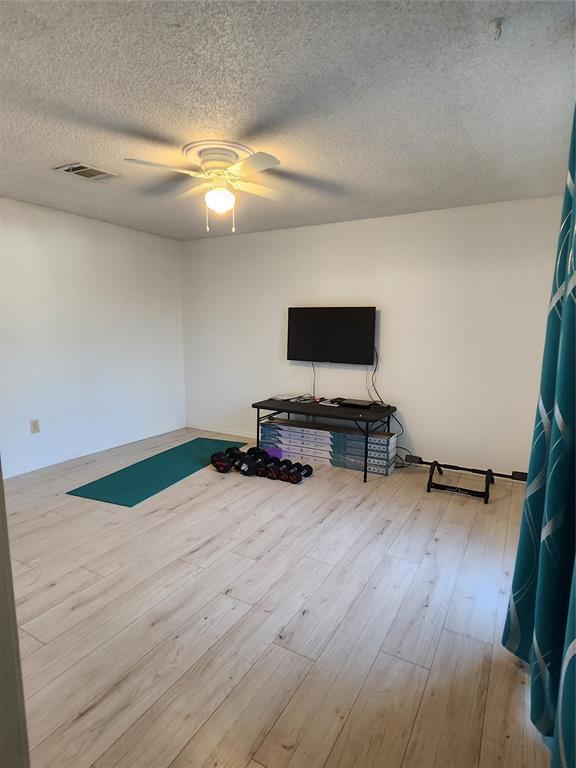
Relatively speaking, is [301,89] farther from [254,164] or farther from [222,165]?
[222,165]

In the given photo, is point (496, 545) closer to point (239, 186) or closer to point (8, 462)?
point (239, 186)

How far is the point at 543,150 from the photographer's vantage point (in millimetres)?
2455

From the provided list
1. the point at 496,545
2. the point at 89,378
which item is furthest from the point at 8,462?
the point at 496,545

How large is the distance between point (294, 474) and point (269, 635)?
181 centimetres

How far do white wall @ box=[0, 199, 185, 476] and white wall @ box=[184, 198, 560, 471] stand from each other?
2.65 feet

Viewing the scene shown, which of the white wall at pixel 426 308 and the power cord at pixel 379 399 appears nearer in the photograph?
the white wall at pixel 426 308

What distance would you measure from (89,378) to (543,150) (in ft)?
13.8

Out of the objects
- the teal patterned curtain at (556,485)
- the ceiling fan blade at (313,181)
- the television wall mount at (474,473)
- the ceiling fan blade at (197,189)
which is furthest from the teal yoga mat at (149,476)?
the teal patterned curtain at (556,485)

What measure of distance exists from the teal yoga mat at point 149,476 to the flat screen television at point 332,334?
137 centimetres

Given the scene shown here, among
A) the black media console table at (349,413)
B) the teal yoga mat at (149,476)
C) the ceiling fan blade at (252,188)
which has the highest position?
the ceiling fan blade at (252,188)

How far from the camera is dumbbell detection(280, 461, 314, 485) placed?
12.0 ft

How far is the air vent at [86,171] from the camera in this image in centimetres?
275

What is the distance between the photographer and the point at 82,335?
422cm

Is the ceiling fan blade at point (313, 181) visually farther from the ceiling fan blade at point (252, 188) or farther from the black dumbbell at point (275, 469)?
the black dumbbell at point (275, 469)
